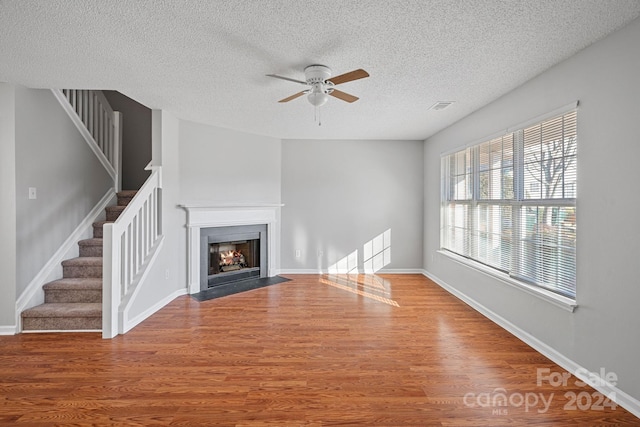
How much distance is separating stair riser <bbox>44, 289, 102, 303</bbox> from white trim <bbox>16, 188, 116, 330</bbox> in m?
0.07

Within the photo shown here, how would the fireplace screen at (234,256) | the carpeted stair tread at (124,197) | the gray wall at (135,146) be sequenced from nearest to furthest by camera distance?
the carpeted stair tread at (124,197)
the fireplace screen at (234,256)
the gray wall at (135,146)

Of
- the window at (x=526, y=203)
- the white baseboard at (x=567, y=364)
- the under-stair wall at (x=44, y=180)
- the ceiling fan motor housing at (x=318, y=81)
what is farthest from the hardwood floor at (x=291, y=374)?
the ceiling fan motor housing at (x=318, y=81)

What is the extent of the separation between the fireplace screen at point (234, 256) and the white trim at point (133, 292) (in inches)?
46.3

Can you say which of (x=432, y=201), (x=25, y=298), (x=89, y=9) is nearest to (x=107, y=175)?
(x=25, y=298)

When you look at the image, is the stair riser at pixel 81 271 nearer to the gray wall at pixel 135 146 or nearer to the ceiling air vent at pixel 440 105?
the gray wall at pixel 135 146

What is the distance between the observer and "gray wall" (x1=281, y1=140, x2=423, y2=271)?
5.69m

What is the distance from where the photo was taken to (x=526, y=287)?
2.90 meters

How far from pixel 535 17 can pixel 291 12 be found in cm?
154

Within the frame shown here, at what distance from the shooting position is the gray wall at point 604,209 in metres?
1.98

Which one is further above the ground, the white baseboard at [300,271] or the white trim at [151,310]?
the white baseboard at [300,271]

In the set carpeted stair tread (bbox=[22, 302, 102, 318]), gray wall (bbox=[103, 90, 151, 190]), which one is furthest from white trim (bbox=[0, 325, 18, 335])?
gray wall (bbox=[103, 90, 151, 190])

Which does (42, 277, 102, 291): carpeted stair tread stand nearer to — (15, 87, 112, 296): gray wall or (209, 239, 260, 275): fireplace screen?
(15, 87, 112, 296): gray wall

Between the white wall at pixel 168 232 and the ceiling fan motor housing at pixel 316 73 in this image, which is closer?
the ceiling fan motor housing at pixel 316 73

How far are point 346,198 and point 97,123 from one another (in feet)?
13.1
